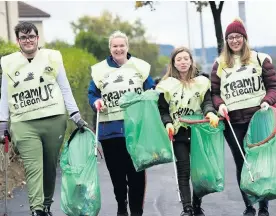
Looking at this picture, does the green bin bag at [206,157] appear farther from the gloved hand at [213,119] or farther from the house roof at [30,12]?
the house roof at [30,12]

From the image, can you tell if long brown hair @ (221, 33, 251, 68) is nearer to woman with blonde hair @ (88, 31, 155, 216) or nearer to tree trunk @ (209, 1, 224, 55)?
woman with blonde hair @ (88, 31, 155, 216)

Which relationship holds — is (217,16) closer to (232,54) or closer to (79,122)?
(232,54)

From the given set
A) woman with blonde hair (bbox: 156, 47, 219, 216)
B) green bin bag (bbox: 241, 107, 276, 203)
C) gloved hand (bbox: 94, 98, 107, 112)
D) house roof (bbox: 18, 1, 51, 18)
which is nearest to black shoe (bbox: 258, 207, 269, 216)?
green bin bag (bbox: 241, 107, 276, 203)

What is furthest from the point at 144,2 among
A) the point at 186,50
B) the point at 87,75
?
the point at 186,50

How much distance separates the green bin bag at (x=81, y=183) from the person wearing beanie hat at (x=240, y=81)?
1.26 metres

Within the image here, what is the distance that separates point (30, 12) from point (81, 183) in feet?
129

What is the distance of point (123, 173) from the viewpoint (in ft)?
22.6

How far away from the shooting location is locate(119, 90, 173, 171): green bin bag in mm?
6305

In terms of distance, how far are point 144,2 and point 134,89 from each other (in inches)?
460

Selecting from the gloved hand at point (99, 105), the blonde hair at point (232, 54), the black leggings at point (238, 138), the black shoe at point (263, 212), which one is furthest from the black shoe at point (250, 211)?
the gloved hand at point (99, 105)

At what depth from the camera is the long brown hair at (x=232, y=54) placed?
6.81 metres

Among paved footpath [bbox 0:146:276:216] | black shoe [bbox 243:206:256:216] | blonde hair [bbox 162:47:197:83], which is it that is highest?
blonde hair [bbox 162:47:197:83]

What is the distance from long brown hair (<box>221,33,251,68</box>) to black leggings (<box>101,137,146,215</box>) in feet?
3.91

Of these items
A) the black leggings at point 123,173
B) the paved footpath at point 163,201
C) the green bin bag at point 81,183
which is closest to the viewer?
the green bin bag at point 81,183
